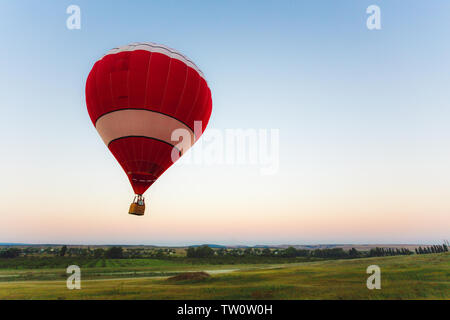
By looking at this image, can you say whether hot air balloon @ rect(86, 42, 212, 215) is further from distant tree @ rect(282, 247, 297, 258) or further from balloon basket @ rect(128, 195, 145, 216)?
distant tree @ rect(282, 247, 297, 258)

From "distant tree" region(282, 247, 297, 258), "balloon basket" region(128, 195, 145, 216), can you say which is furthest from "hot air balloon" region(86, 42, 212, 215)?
"distant tree" region(282, 247, 297, 258)

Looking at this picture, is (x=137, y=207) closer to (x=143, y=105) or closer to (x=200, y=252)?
(x=143, y=105)

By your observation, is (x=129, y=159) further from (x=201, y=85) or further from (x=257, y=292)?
(x=257, y=292)

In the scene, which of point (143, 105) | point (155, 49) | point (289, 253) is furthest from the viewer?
point (289, 253)

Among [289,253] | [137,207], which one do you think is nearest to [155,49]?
[137,207]

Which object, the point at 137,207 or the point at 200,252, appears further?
the point at 200,252

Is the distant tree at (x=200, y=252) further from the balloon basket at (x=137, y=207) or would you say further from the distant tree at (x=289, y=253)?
the balloon basket at (x=137, y=207)
